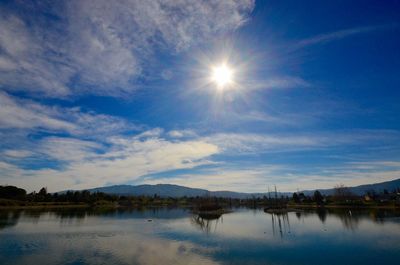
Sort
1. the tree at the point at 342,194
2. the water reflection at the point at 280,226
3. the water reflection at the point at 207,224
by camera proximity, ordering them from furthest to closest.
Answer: the tree at the point at 342,194 → the water reflection at the point at 207,224 → the water reflection at the point at 280,226

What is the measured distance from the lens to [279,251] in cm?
3241

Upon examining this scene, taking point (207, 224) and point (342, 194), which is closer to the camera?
point (207, 224)

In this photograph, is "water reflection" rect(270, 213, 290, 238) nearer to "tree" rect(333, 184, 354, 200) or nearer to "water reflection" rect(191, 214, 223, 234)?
"water reflection" rect(191, 214, 223, 234)

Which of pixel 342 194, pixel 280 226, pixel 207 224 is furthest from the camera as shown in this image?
pixel 342 194

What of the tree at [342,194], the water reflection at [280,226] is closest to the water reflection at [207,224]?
the water reflection at [280,226]

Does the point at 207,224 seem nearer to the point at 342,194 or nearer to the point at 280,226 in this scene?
the point at 280,226

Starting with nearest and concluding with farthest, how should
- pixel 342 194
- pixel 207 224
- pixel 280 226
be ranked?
pixel 280 226 < pixel 207 224 < pixel 342 194

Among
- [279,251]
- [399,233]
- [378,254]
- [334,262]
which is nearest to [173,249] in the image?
[279,251]

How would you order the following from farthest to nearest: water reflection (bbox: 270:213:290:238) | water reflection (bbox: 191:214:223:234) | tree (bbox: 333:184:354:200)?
tree (bbox: 333:184:354:200), water reflection (bbox: 191:214:223:234), water reflection (bbox: 270:213:290:238)

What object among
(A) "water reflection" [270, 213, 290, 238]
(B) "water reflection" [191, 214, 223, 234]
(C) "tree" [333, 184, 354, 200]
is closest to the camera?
(A) "water reflection" [270, 213, 290, 238]

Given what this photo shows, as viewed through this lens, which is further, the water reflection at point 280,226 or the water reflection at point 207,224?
the water reflection at point 207,224

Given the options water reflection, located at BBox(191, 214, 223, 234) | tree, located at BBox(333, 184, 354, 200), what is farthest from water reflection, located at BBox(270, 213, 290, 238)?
tree, located at BBox(333, 184, 354, 200)

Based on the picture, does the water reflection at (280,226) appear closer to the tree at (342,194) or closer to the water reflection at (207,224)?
the water reflection at (207,224)

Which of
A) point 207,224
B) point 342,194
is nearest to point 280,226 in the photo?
point 207,224
